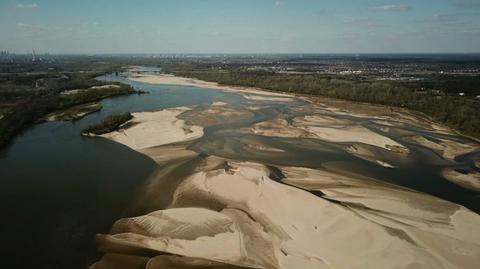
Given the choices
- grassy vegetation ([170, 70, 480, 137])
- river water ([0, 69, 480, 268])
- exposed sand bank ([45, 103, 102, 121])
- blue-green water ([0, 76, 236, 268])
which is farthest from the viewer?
exposed sand bank ([45, 103, 102, 121])

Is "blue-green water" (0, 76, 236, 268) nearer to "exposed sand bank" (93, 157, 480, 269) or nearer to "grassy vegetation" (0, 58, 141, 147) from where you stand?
"exposed sand bank" (93, 157, 480, 269)

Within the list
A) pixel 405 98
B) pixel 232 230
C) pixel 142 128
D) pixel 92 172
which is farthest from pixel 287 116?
pixel 232 230

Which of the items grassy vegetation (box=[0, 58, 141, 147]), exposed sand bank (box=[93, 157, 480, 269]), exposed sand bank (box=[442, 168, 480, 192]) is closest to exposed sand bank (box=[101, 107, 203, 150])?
grassy vegetation (box=[0, 58, 141, 147])

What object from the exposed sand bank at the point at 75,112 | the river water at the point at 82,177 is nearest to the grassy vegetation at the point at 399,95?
the river water at the point at 82,177

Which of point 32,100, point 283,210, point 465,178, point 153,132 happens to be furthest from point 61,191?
point 32,100

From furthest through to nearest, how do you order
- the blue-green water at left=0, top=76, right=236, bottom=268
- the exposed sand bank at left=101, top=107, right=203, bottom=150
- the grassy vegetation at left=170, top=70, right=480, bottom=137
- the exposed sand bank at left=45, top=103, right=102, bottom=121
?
the exposed sand bank at left=45, top=103, right=102, bottom=121 → the grassy vegetation at left=170, top=70, right=480, bottom=137 → the exposed sand bank at left=101, top=107, right=203, bottom=150 → the blue-green water at left=0, top=76, right=236, bottom=268

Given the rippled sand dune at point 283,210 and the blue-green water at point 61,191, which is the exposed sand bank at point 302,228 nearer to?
the rippled sand dune at point 283,210

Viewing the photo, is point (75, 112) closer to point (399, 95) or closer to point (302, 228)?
point (302, 228)
